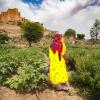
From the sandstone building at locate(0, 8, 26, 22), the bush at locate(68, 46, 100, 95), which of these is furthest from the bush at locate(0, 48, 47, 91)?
the sandstone building at locate(0, 8, 26, 22)

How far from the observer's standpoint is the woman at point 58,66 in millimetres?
8344

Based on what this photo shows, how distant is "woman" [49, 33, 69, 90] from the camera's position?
328 inches

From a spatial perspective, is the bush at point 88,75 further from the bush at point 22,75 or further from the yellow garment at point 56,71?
the bush at point 22,75

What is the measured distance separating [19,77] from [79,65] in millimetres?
1857

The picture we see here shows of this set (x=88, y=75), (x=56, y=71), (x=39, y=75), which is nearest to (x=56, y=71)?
(x=56, y=71)

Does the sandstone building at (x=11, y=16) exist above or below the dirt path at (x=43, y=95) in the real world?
above

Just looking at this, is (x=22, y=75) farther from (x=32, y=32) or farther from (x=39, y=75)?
(x=32, y=32)

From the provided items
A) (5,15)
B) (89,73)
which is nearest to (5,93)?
(89,73)

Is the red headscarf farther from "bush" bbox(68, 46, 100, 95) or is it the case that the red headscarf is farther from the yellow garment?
"bush" bbox(68, 46, 100, 95)

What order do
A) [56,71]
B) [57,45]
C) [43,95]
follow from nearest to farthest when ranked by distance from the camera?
[43,95], [56,71], [57,45]

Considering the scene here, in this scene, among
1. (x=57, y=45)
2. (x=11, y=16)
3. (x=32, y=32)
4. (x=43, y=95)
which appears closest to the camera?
(x=43, y=95)

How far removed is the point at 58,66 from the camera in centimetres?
836

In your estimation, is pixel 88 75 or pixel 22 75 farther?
pixel 22 75

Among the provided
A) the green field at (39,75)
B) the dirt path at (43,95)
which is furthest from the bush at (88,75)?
the dirt path at (43,95)
